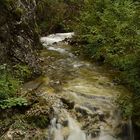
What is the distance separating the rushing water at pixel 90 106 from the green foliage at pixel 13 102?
2.48ft

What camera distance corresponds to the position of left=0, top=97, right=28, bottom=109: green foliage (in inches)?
316

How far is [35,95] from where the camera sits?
28.1 ft

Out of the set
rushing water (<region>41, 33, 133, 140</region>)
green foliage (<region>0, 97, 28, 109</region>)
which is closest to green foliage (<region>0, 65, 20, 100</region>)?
green foliage (<region>0, 97, 28, 109</region>)

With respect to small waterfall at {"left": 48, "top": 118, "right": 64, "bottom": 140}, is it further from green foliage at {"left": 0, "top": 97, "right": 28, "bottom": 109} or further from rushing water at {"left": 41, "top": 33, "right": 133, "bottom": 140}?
green foliage at {"left": 0, "top": 97, "right": 28, "bottom": 109}

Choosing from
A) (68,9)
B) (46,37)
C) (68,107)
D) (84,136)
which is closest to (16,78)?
(68,107)

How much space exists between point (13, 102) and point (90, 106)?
5.41ft

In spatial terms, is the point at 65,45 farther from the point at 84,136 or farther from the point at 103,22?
the point at 84,136

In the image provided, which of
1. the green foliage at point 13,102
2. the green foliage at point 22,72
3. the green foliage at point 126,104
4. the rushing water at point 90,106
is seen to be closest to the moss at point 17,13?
the green foliage at point 22,72

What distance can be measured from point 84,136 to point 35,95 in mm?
1440

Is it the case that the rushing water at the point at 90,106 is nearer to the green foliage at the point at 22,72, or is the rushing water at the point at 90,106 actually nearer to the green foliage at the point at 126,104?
the green foliage at the point at 126,104

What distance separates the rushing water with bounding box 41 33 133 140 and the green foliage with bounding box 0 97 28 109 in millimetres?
755

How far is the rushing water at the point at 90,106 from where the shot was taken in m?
7.96

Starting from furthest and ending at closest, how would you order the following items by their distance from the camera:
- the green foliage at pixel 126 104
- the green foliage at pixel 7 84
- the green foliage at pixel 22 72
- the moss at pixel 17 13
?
the moss at pixel 17 13 < the green foliage at pixel 22 72 < the green foliage at pixel 7 84 < the green foliage at pixel 126 104

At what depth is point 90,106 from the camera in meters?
8.45
